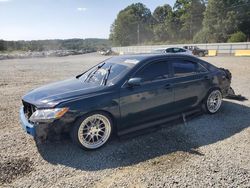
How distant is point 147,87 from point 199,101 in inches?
62.4

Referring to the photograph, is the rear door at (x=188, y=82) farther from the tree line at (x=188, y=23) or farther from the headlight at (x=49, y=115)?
the tree line at (x=188, y=23)

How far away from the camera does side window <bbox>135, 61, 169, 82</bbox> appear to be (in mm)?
4465

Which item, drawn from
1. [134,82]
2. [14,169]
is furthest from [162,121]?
[14,169]

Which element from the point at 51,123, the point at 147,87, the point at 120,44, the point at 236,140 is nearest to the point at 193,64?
the point at 147,87

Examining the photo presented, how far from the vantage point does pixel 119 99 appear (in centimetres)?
407

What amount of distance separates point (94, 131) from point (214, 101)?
10.5 ft

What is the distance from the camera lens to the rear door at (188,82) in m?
4.89

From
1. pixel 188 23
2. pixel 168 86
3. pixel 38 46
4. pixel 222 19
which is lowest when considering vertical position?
pixel 168 86

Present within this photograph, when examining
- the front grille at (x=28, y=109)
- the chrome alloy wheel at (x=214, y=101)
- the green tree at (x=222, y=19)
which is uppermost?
the green tree at (x=222, y=19)

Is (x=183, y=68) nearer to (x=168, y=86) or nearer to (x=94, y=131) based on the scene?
(x=168, y=86)

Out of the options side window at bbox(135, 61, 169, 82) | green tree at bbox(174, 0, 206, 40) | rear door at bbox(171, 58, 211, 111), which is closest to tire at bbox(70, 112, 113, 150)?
side window at bbox(135, 61, 169, 82)

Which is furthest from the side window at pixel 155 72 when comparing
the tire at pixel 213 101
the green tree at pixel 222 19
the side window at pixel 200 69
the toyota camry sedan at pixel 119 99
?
the green tree at pixel 222 19

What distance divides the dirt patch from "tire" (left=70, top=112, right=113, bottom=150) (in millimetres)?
790

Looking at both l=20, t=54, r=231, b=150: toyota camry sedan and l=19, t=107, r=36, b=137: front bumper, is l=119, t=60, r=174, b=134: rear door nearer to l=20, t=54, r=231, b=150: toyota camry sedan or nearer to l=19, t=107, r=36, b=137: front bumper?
l=20, t=54, r=231, b=150: toyota camry sedan
